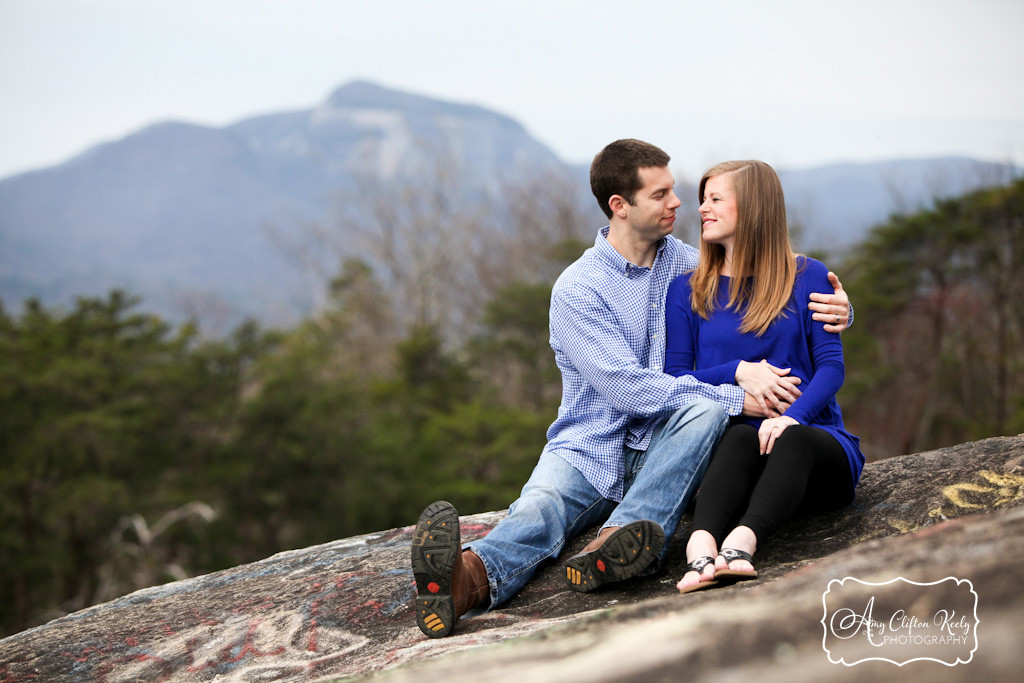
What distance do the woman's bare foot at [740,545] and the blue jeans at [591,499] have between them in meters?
0.32

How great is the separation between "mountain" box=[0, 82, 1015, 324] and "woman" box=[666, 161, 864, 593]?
41.5m

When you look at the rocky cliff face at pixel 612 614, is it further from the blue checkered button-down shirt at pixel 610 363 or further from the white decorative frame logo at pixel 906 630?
the blue checkered button-down shirt at pixel 610 363

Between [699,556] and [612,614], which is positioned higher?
[612,614]

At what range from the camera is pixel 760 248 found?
9.72ft

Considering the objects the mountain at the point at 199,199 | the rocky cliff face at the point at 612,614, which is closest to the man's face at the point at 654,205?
the rocky cliff face at the point at 612,614

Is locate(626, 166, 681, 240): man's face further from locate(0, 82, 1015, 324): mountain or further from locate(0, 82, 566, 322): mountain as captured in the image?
locate(0, 82, 566, 322): mountain

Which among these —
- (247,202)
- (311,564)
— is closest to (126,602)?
(311,564)

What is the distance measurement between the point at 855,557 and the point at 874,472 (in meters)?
1.85

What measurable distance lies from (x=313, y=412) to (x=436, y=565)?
16.3m

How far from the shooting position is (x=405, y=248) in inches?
1335

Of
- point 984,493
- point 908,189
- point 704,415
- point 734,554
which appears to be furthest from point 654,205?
point 908,189

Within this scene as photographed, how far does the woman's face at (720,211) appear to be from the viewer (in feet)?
9.75

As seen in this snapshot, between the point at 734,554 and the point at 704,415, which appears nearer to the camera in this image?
the point at 734,554

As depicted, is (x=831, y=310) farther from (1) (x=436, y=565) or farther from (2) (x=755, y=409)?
(1) (x=436, y=565)
